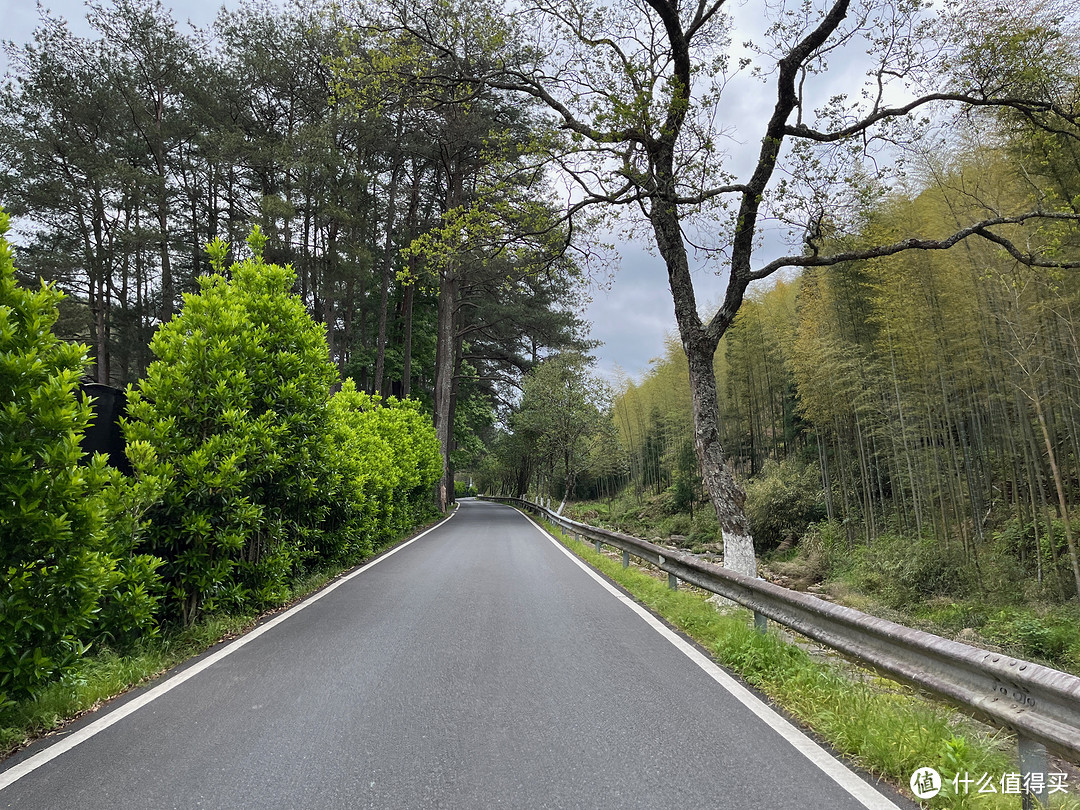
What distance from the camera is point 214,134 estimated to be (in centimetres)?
1756

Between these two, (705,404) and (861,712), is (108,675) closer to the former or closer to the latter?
(861,712)

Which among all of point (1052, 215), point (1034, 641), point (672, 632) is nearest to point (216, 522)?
point (672, 632)

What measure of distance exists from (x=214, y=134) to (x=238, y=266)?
14.4m

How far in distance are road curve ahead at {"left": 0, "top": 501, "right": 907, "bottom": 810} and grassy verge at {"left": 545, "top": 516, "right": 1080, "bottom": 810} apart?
0.19 meters

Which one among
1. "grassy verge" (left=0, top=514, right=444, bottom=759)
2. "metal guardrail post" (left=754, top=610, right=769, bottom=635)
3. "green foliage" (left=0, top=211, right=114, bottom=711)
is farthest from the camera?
"metal guardrail post" (left=754, top=610, right=769, bottom=635)

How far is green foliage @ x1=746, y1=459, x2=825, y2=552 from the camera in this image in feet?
65.6

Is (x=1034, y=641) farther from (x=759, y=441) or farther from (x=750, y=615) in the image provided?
(x=759, y=441)

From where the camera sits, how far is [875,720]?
3014 millimetres

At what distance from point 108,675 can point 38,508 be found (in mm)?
1436

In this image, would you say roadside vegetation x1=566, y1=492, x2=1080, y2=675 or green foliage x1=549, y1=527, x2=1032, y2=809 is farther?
roadside vegetation x1=566, y1=492, x2=1080, y2=675

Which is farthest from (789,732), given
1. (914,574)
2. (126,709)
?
(914,574)

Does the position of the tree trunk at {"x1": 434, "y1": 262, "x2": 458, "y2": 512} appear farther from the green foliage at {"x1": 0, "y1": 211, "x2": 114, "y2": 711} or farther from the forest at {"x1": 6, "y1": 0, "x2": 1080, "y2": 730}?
the green foliage at {"x1": 0, "y1": 211, "x2": 114, "y2": 711}

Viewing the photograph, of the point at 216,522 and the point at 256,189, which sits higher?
the point at 256,189

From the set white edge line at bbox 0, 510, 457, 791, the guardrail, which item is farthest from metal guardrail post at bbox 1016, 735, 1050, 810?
white edge line at bbox 0, 510, 457, 791
